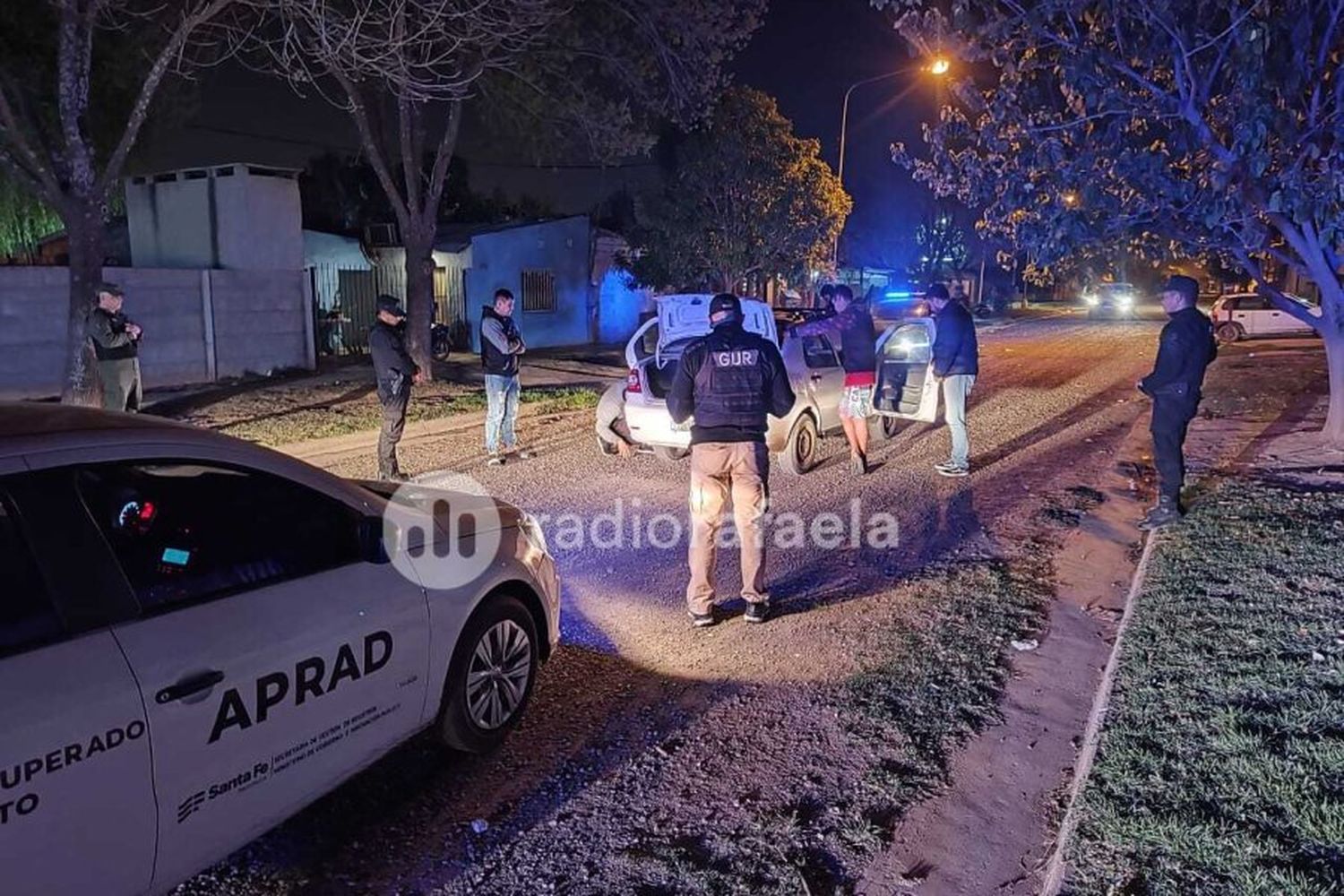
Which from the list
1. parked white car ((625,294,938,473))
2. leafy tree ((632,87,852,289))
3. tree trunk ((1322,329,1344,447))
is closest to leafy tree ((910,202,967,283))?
leafy tree ((632,87,852,289))

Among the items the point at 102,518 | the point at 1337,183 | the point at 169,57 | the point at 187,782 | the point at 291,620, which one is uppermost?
the point at 169,57

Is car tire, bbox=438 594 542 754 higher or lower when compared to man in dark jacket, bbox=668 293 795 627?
lower

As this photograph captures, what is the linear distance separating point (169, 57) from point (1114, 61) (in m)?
9.60

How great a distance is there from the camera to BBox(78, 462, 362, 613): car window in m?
2.74

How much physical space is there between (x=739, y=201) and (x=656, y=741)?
2195 cm

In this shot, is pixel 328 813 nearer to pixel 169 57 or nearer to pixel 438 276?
pixel 169 57

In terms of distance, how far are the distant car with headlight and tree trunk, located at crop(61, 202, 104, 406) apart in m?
40.4

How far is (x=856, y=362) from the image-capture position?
29.5 feet

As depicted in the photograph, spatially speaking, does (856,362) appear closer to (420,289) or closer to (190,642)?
(190,642)

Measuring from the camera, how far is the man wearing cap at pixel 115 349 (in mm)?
8797

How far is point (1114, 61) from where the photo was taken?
804cm

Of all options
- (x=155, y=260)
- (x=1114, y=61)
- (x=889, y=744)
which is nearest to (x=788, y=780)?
(x=889, y=744)

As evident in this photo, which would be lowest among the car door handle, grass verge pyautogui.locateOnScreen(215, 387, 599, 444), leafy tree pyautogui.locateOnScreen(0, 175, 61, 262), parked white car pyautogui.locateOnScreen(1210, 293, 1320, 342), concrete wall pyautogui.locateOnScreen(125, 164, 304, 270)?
grass verge pyautogui.locateOnScreen(215, 387, 599, 444)

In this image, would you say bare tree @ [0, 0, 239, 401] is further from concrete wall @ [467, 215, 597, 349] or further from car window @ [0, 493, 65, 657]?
concrete wall @ [467, 215, 597, 349]
